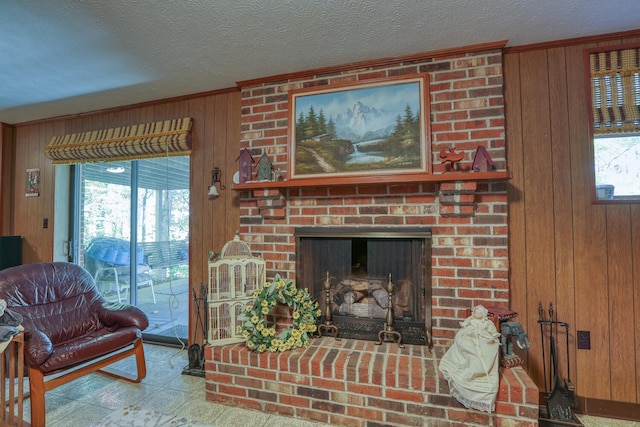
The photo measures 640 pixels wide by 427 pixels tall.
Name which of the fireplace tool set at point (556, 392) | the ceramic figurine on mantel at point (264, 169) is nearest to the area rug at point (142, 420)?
the ceramic figurine on mantel at point (264, 169)

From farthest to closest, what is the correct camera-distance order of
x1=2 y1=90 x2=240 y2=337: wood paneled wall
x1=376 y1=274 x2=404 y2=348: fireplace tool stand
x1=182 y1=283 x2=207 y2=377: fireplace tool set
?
x1=2 y1=90 x2=240 y2=337: wood paneled wall < x1=182 y1=283 x2=207 y2=377: fireplace tool set < x1=376 y1=274 x2=404 y2=348: fireplace tool stand

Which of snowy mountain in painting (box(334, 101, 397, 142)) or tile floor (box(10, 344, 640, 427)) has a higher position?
snowy mountain in painting (box(334, 101, 397, 142))

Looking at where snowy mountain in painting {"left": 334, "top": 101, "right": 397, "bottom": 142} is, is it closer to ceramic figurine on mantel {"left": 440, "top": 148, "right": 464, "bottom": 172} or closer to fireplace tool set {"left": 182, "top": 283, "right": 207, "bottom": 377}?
ceramic figurine on mantel {"left": 440, "top": 148, "right": 464, "bottom": 172}

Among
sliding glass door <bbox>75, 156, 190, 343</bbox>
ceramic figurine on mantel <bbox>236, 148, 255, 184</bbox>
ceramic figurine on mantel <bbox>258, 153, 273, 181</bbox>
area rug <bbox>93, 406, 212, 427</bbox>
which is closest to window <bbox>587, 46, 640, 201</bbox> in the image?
ceramic figurine on mantel <bbox>258, 153, 273, 181</bbox>

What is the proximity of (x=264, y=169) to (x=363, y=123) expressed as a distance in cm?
86

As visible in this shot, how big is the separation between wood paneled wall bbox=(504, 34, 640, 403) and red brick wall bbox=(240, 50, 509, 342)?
0.59ft

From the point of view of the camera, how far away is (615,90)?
194 centimetres

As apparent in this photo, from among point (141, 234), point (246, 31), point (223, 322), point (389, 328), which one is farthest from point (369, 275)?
point (141, 234)

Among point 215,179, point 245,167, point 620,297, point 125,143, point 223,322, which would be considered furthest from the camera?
point 125,143

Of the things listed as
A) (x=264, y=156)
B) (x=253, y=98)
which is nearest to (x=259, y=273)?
(x=264, y=156)

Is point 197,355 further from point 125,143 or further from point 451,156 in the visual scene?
point 451,156

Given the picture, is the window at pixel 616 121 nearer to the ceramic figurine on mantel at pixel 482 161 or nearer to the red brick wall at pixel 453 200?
the red brick wall at pixel 453 200

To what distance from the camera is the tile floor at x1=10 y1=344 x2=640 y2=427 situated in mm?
1881

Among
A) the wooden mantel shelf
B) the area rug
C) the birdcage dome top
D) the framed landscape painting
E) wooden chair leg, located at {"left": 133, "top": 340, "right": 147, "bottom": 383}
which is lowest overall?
the area rug
